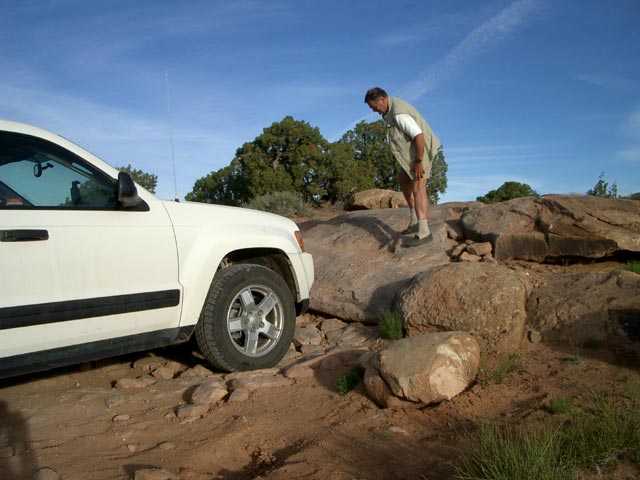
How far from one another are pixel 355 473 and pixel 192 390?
1787 mm

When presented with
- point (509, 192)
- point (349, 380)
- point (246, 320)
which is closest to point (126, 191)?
point (246, 320)

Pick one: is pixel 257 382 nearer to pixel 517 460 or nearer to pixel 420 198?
pixel 517 460

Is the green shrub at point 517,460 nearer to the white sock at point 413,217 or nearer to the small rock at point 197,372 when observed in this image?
the small rock at point 197,372

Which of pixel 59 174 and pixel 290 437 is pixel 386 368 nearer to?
pixel 290 437

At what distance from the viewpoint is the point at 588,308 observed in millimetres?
4289

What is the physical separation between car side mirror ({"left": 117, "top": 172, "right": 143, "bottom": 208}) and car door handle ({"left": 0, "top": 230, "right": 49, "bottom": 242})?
526mm

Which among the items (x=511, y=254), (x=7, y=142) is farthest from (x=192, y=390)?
(x=511, y=254)

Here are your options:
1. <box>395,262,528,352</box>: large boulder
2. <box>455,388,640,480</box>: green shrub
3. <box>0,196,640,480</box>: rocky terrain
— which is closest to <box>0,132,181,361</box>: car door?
<box>0,196,640,480</box>: rocky terrain

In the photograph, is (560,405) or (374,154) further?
(374,154)

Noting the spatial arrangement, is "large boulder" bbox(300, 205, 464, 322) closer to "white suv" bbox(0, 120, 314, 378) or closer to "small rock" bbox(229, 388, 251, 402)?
"white suv" bbox(0, 120, 314, 378)

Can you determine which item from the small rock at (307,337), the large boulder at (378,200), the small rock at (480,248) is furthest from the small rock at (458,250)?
the large boulder at (378,200)

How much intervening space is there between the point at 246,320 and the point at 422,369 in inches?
61.9

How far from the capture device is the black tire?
4172mm

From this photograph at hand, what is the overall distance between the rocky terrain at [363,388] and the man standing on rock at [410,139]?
1121mm
